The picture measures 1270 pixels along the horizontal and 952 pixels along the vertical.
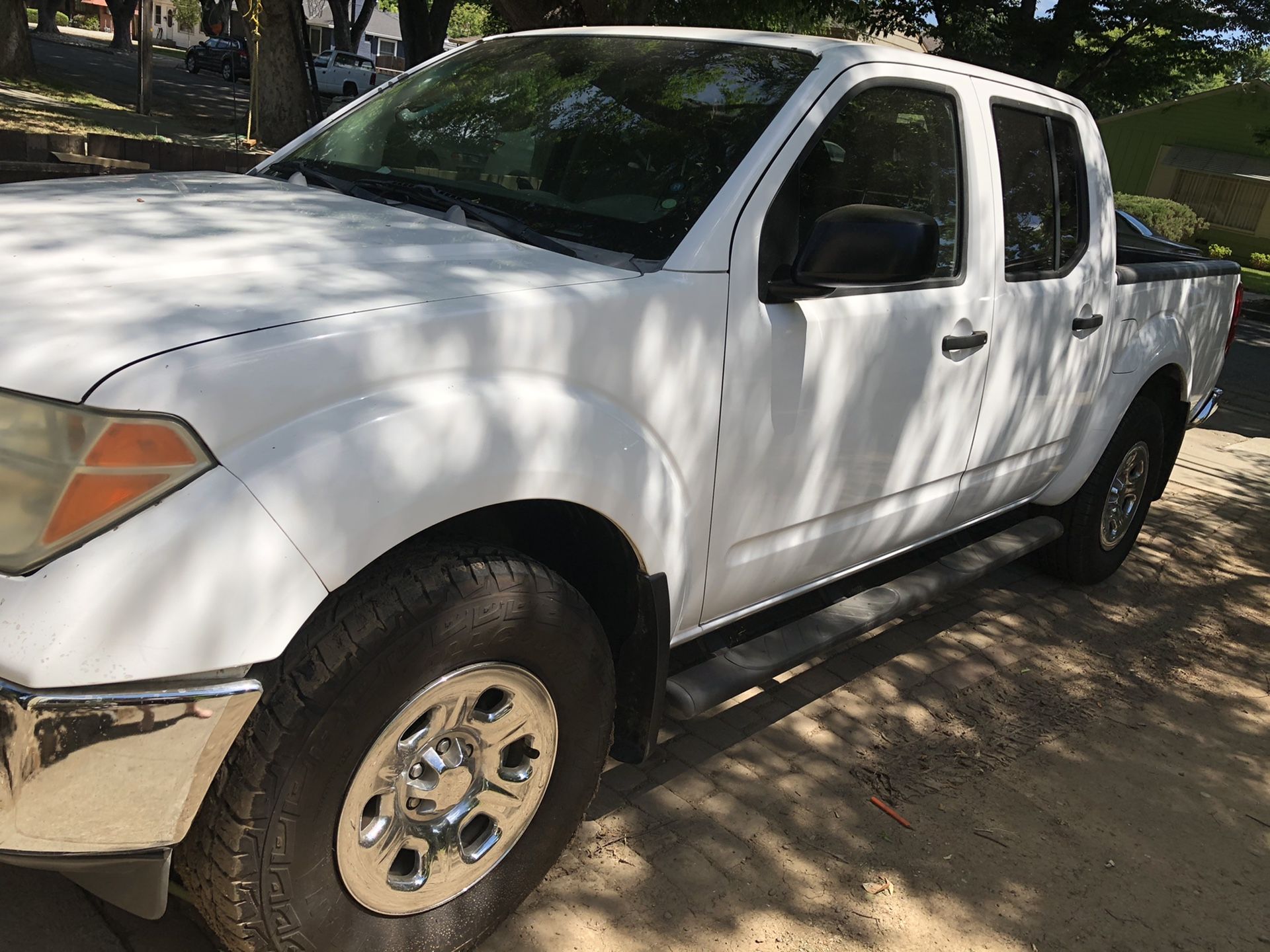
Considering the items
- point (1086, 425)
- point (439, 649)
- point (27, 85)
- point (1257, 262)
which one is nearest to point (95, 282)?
point (439, 649)

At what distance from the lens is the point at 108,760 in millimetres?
1758

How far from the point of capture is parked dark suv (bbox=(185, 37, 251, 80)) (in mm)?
36562

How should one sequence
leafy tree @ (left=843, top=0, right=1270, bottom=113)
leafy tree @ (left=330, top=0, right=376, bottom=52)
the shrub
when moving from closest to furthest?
1. leafy tree @ (left=843, top=0, right=1270, bottom=113)
2. the shrub
3. leafy tree @ (left=330, top=0, right=376, bottom=52)

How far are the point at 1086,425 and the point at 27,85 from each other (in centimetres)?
2152

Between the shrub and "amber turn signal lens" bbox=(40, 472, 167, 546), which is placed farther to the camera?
the shrub

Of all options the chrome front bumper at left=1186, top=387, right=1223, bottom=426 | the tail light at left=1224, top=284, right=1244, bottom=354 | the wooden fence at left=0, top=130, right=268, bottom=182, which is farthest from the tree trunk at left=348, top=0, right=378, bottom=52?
the chrome front bumper at left=1186, top=387, right=1223, bottom=426

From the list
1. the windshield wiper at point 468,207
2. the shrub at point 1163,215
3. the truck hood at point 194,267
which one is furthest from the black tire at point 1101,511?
the shrub at point 1163,215

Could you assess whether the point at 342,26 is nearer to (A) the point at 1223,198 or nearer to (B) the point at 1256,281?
(A) the point at 1223,198

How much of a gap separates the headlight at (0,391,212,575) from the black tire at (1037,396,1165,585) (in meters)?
3.90

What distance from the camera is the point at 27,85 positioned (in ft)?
66.6

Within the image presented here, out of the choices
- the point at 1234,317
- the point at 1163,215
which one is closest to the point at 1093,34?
the point at 1163,215

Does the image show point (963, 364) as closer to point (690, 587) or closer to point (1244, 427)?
point (690, 587)

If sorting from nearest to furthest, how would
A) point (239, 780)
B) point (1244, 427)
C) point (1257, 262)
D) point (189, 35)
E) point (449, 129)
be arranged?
point (239, 780), point (449, 129), point (1244, 427), point (1257, 262), point (189, 35)

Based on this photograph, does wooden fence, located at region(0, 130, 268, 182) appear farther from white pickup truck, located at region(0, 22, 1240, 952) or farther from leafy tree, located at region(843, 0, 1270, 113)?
leafy tree, located at region(843, 0, 1270, 113)
